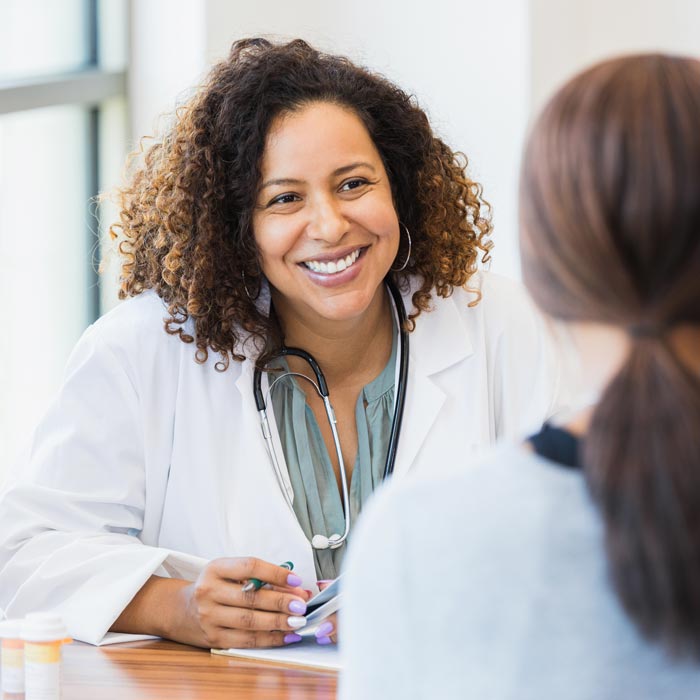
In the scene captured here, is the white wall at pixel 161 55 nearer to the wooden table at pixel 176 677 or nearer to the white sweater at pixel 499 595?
the wooden table at pixel 176 677

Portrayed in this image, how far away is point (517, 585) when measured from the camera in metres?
0.78

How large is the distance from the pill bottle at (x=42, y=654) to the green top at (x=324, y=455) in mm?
642

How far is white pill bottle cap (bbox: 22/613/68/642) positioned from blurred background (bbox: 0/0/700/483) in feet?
4.82

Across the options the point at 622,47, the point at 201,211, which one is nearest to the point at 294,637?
the point at 201,211

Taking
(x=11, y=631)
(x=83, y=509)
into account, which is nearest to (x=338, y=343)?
(x=83, y=509)

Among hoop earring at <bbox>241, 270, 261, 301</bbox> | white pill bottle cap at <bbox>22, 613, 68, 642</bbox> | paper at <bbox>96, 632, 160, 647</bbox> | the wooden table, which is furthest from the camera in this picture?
hoop earring at <bbox>241, 270, 261, 301</bbox>

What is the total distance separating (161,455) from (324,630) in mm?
485

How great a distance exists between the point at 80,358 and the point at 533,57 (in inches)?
64.0

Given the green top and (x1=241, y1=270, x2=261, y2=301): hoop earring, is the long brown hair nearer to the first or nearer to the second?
the green top

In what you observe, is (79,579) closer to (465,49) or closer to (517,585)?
(517,585)

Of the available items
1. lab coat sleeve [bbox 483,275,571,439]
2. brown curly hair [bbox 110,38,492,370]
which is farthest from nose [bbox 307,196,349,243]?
lab coat sleeve [bbox 483,275,571,439]

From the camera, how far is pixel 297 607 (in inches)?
59.7

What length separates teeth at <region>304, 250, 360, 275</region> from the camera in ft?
6.15

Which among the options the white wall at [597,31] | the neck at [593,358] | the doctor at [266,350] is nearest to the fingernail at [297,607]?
the doctor at [266,350]
